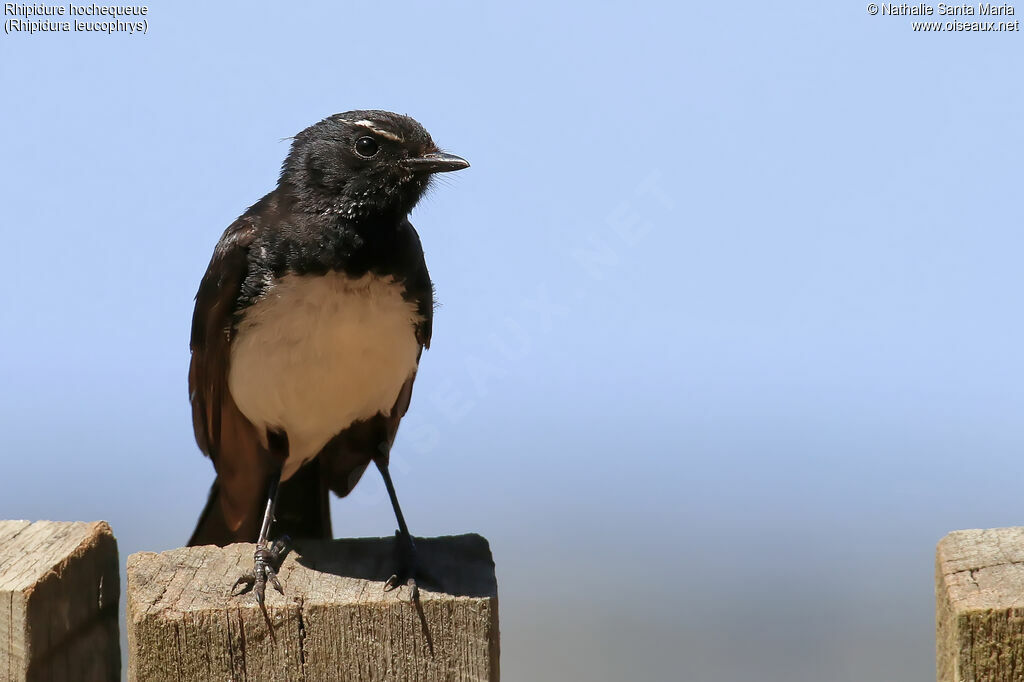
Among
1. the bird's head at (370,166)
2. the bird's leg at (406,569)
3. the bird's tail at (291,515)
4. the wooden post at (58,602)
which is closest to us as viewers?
the wooden post at (58,602)

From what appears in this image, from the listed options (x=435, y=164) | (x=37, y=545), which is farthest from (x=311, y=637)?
(x=435, y=164)

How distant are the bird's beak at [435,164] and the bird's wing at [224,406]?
0.67 meters

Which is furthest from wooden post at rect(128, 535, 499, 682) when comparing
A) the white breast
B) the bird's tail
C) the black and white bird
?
A: the bird's tail

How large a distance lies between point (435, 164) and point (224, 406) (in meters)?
1.36

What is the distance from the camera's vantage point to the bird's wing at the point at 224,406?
4.27 metres

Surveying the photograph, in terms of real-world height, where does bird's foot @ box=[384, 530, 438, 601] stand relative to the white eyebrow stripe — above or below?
below

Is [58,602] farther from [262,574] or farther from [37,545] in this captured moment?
[262,574]

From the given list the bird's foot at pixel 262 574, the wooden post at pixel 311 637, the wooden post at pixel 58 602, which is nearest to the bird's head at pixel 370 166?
the bird's foot at pixel 262 574

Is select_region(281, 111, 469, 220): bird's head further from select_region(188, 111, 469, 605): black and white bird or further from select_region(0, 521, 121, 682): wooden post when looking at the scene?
select_region(0, 521, 121, 682): wooden post

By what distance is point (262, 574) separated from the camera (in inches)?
108

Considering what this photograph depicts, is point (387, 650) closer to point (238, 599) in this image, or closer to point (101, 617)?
point (238, 599)

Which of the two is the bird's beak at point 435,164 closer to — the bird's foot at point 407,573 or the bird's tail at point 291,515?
the bird's tail at point 291,515

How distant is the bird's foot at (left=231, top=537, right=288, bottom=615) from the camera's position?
258cm

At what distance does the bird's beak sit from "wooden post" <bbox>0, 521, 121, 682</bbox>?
6.31ft
